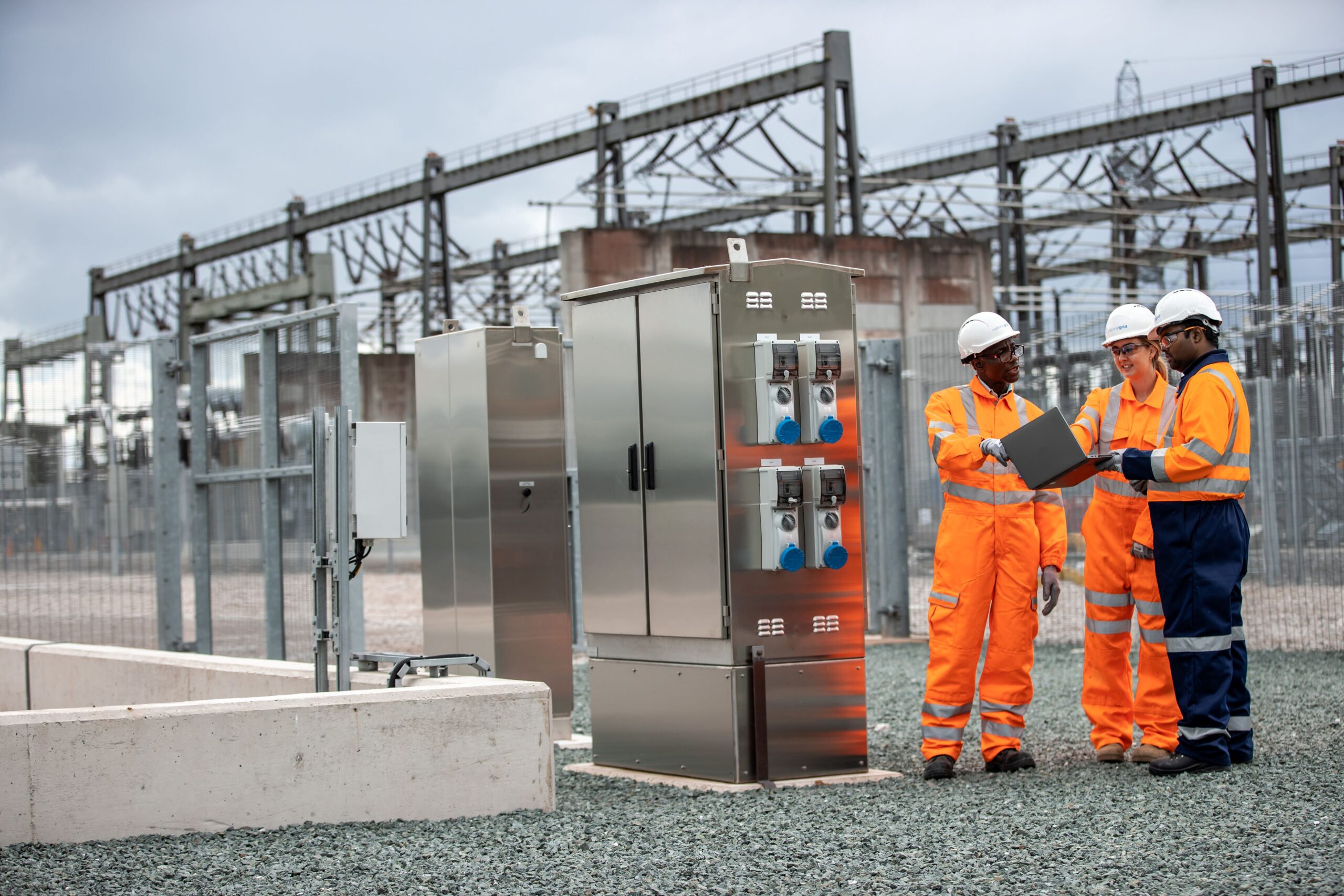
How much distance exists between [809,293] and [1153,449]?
1745 millimetres

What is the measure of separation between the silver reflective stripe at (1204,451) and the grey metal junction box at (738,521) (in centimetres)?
150

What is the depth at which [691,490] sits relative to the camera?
6.71 m

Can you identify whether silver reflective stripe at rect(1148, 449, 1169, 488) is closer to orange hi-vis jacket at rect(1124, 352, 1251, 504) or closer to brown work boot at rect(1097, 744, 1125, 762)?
orange hi-vis jacket at rect(1124, 352, 1251, 504)

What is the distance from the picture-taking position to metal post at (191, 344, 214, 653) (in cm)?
1020

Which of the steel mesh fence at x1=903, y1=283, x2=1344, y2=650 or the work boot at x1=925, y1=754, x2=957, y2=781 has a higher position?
the steel mesh fence at x1=903, y1=283, x2=1344, y2=650

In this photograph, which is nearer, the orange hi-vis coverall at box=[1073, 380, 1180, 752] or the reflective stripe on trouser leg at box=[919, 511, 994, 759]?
the reflective stripe on trouser leg at box=[919, 511, 994, 759]

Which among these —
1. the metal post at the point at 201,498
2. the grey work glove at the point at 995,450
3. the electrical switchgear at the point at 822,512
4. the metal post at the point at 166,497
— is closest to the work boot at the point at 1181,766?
the grey work glove at the point at 995,450

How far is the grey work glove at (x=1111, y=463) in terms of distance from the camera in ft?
21.1

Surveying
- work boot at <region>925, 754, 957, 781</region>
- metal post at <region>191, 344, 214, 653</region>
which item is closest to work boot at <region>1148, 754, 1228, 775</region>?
work boot at <region>925, 754, 957, 781</region>

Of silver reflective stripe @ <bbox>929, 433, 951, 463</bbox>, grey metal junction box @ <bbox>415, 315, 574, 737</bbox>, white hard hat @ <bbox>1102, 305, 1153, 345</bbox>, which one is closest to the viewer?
silver reflective stripe @ <bbox>929, 433, 951, 463</bbox>

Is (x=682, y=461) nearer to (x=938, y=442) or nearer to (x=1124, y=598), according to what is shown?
(x=938, y=442)

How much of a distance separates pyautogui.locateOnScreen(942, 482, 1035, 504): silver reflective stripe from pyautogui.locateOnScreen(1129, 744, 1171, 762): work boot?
→ 1.29 m

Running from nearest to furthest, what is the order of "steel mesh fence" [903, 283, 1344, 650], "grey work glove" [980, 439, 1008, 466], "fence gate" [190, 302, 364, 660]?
1. "grey work glove" [980, 439, 1008, 466]
2. "fence gate" [190, 302, 364, 660]
3. "steel mesh fence" [903, 283, 1344, 650]

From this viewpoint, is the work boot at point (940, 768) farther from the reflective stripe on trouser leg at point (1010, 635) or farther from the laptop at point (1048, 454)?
the laptop at point (1048, 454)
